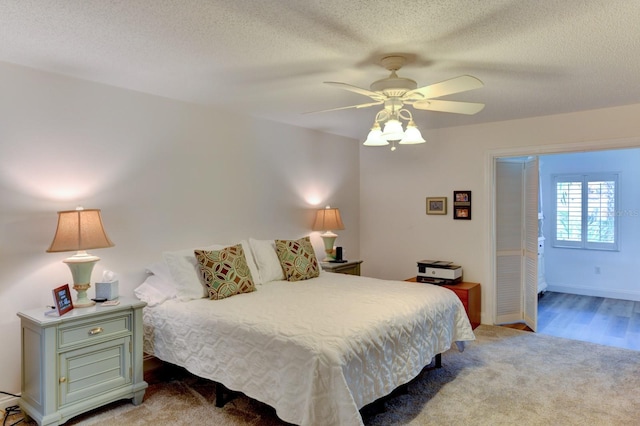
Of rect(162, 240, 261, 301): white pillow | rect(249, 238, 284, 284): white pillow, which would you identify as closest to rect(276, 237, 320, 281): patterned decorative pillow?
rect(249, 238, 284, 284): white pillow

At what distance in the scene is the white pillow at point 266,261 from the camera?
12.0 ft

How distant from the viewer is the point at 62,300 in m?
2.49

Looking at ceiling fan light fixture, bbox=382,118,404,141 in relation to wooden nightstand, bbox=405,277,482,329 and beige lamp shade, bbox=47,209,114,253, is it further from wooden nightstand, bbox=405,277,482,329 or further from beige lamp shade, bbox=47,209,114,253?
wooden nightstand, bbox=405,277,482,329

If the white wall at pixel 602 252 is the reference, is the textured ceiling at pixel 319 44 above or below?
above

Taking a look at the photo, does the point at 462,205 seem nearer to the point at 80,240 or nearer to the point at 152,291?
the point at 152,291

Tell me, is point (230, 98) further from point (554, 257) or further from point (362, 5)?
point (554, 257)

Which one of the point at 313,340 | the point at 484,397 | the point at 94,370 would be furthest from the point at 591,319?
the point at 94,370

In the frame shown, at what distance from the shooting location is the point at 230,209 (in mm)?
3941

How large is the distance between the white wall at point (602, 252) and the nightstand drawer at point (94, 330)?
609 centimetres

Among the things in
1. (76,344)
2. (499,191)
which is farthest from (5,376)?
(499,191)

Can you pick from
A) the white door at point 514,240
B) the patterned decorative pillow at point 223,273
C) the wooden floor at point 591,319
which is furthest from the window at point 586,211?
the patterned decorative pillow at point 223,273

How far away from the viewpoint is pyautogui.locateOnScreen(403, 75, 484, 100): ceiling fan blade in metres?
2.10

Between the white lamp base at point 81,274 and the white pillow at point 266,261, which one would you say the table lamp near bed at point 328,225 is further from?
the white lamp base at point 81,274

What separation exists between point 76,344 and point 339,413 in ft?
5.65
